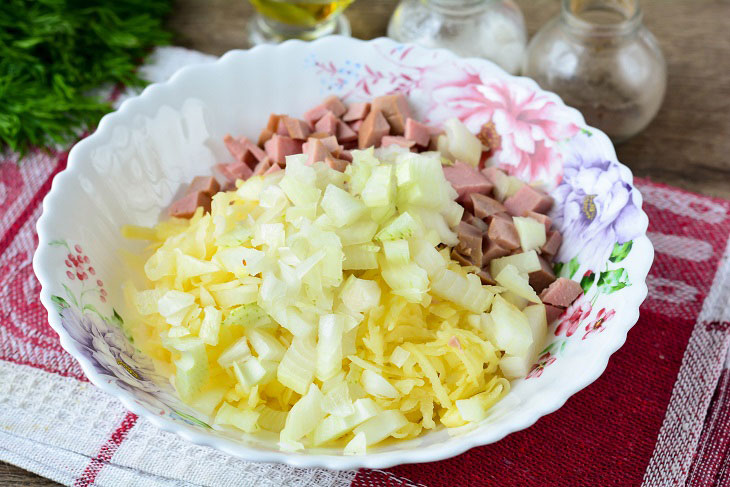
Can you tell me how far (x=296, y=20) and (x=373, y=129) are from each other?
36.3 inches

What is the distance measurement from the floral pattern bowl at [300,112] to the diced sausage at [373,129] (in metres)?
0.16

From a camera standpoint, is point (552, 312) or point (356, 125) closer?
point (552, 312)

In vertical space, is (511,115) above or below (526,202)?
above

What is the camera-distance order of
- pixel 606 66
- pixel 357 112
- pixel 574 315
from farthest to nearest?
pixel 606 66 → pixel 357 112 → pixel 574 315

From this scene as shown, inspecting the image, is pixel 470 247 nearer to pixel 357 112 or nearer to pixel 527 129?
pixel 527 129

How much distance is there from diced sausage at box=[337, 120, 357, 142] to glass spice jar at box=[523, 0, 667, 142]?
80 cm

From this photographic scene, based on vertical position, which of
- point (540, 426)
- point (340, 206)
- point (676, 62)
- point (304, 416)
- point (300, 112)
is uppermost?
point (340, 206)

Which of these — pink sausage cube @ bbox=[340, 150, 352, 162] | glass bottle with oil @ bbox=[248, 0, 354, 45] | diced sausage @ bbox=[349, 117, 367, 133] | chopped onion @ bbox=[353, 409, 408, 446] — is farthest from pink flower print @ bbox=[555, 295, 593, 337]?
glass bottle with oil @ bbox=[248, 0, 354, 45]

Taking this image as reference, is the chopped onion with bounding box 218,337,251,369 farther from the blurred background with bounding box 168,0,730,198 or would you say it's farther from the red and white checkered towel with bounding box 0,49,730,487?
the blurred background with bounding box 168,0,730,198

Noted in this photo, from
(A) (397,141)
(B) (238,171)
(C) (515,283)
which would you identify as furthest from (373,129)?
(C) (515,283)

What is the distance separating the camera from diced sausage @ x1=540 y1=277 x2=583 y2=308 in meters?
1.80

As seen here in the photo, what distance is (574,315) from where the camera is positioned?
1779 mm

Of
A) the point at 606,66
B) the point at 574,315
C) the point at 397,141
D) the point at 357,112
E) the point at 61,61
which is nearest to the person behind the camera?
the point at 574,315

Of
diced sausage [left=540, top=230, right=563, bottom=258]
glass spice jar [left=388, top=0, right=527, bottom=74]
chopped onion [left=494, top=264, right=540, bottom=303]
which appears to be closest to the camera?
chopped onion [left=494, top=264, right=540, bottom=303]
